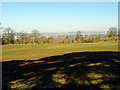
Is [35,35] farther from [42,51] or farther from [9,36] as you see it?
[42,51]

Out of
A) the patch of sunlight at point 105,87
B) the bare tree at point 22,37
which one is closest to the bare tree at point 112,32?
the bare tree at point 22,37

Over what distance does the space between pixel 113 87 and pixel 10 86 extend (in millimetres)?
3345

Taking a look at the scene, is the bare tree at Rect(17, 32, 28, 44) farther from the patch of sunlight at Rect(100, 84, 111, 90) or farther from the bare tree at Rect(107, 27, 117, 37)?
the patch of sunlight at Rect(100, 84, 111, 90)

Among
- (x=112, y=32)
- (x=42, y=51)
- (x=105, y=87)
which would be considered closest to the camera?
(x=105, y=87)

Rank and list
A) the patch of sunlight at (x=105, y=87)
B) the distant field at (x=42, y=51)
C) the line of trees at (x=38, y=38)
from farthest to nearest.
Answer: the line of trees at (x=38, y=38) → the distant field at (x=42, y=51) → the patch of sunlight at (x=105, y=87)

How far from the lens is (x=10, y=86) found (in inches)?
179

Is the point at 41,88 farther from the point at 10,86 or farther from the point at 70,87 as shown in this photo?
the point at 10,86

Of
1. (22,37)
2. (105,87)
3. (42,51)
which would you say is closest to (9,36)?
(22,37)

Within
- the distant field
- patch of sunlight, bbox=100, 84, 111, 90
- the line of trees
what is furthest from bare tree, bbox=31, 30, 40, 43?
patch of sunlight, bbox=100, 84, 111, 90

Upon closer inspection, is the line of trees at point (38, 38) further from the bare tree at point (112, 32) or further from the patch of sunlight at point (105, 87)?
the patch of sunlight at point (105, 87)

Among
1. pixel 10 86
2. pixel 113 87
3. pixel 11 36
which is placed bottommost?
pixel 10 86

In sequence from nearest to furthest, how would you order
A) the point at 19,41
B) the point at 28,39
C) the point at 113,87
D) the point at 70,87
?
1. the point at 113,87
2. the point at 70,87
3. the point at 19,41
4. the point at 28,39

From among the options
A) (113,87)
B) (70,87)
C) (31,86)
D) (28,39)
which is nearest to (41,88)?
(31,86)

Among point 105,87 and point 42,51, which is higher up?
point 105,87
